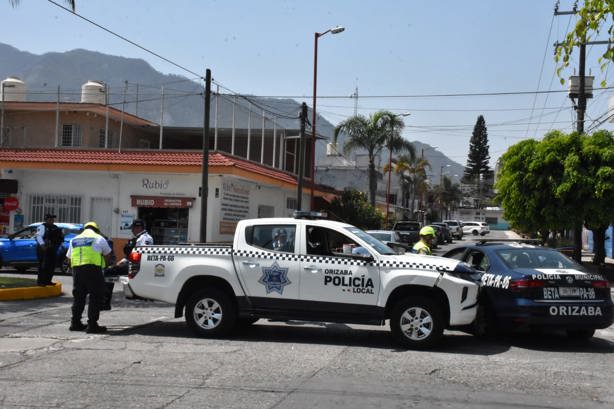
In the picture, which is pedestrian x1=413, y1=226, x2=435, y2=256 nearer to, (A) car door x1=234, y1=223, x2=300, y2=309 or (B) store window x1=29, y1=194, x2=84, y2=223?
(A) car door x1=234, y1=223, x2=300, y2=309

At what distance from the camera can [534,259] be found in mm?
10047

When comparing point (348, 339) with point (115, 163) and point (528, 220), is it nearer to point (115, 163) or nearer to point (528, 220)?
point (528, 220)

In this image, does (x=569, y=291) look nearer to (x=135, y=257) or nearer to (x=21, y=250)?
(x=135, y=257)

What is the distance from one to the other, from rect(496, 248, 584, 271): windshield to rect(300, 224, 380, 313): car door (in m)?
2.29

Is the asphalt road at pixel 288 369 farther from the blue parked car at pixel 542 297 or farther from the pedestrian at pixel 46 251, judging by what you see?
the pedestrian at pixel 46 251

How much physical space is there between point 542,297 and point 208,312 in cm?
475

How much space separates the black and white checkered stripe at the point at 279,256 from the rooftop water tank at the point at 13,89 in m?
26.7

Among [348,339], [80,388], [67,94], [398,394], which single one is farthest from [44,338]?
[67,94]

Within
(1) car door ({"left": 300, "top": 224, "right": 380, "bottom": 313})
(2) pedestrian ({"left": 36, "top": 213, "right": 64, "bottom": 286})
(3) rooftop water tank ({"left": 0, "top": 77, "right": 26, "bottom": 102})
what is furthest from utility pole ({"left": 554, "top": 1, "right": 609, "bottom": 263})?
(3) rooftop water tank ({"left": 0, "top": 77, "right": 26, "bottom": 102})

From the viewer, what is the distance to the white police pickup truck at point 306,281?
9.03m

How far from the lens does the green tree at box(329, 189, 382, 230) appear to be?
36000 millimetres

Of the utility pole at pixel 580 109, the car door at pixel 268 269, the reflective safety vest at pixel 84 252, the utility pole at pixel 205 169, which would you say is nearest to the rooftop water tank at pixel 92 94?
the utility pole at pixel 205 169

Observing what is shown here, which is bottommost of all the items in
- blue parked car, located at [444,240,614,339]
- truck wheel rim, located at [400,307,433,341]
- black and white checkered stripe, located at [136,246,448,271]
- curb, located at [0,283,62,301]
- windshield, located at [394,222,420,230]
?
curb, located at [0,283,62,301]

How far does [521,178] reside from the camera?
73.4 feet
